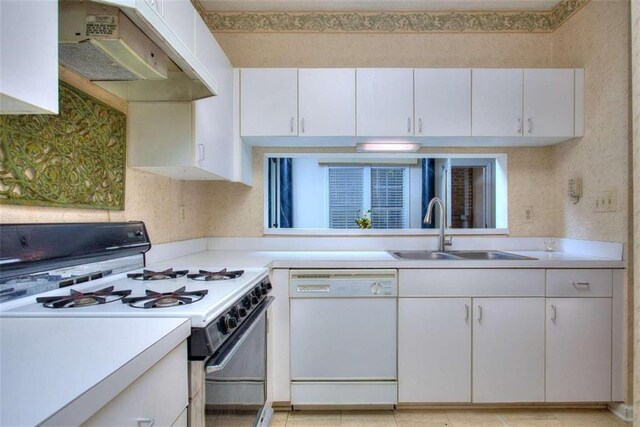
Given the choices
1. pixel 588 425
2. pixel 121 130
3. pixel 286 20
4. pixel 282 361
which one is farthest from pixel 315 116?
pixel 588 425

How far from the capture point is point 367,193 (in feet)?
11.7

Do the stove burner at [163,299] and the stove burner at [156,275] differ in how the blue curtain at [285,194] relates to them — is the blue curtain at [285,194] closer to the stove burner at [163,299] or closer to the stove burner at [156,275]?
the stove burner at [156,275]

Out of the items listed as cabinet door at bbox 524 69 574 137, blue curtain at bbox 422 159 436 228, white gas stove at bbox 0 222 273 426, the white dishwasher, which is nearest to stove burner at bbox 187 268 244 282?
white gas stove at bbox 0 222 273 426

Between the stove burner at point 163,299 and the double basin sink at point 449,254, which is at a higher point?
the stove burner at point 163,299

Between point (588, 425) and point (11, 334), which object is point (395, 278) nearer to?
point (588, 425)

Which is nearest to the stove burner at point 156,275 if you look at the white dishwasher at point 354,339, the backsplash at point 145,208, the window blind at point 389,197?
the backsplash at point 145,208

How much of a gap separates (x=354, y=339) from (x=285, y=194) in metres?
1.63

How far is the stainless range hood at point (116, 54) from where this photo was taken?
1049 millimetres

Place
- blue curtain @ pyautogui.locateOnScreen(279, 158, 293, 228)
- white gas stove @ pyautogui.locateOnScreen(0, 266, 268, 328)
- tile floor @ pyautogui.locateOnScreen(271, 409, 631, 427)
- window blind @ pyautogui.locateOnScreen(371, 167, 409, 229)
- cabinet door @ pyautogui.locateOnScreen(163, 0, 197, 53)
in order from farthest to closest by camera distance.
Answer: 1. window blind @ pyautogui.locateOnScreen(371, 167, 409, 229)
2. blue curtain @ pyautogui.locateOnScreen(279, 158, 293, 228)
3. tile floor @ pyautogui.locateOnScreen(271, 409, 631, 427)
4. cabinet door @ pyautogui.locateOnScreen(163, 0, 197, 53)
5. white gas stove @ pyautogui.locateOnScreen(0, 266, 268, 328)

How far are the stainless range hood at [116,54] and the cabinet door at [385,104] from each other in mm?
1062

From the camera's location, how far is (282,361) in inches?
81.9

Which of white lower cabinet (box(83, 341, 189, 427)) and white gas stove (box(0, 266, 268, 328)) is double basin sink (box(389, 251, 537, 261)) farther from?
white lower cabinet (box(83, 341, 189, 427))

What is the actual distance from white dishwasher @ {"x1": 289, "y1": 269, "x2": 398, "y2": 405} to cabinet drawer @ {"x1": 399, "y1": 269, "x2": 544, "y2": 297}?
11cm

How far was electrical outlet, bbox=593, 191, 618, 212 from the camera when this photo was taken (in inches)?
81.4
